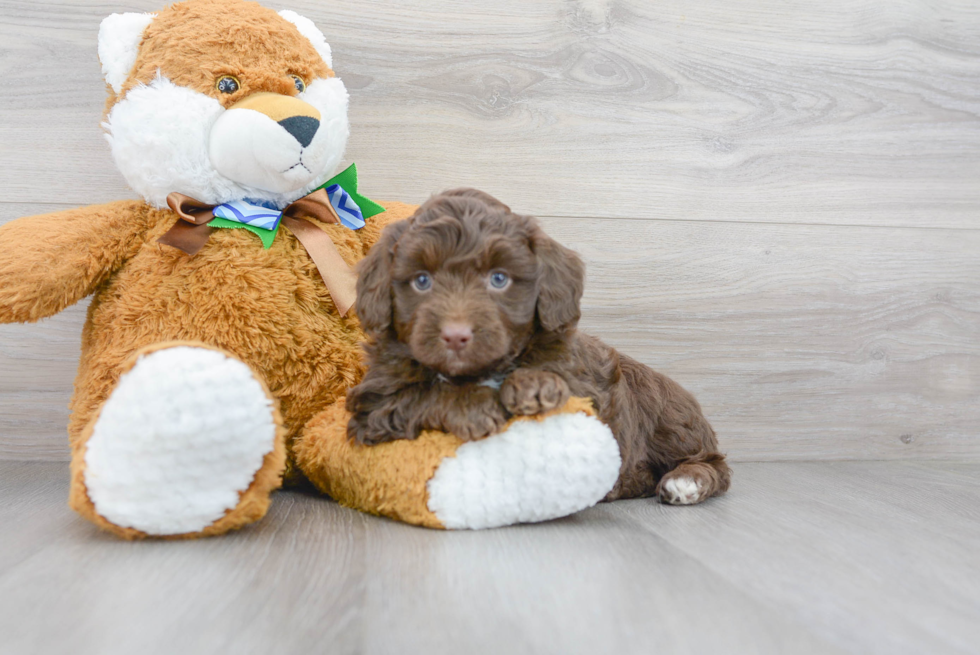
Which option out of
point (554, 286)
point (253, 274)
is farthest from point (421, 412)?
point (253, 274)

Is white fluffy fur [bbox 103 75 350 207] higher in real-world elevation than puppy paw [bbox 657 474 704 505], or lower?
higher

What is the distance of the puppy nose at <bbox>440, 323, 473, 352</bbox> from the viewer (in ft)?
4.14

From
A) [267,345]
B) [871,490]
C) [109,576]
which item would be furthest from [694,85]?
[109,576]

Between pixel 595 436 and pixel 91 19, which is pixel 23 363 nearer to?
pixel 91 19

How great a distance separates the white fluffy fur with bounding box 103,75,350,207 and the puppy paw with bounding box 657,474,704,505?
106cm

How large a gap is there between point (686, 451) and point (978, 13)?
183 centimetres

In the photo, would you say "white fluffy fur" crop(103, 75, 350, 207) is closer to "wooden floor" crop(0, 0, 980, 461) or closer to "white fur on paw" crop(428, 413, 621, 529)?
"wooden floor" crop(0, 0, 980, 461)

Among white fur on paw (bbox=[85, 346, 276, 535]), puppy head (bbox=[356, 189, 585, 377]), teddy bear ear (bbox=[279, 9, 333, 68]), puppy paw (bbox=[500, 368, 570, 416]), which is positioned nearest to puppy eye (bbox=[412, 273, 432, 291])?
puppy head (bbox=[356, 189, 585, 377])

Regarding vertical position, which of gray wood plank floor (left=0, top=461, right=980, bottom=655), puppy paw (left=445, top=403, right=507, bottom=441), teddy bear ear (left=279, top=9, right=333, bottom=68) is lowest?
gray wood plank floor (left=0, top=461, right=980, bottom=655)

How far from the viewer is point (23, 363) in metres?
2.03

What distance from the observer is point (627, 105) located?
7.27 ft

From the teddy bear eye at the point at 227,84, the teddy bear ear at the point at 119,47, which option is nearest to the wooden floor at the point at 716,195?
the teddy bear ear at the point at 119,47

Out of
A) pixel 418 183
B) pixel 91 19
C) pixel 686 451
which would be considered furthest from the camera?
pixel 418 183

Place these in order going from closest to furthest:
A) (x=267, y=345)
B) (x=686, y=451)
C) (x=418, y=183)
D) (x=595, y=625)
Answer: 1. (x=595, y=625)
2. (x=267, y=345)
3. (x=686, y=451)
4. (x=418, y=183)
